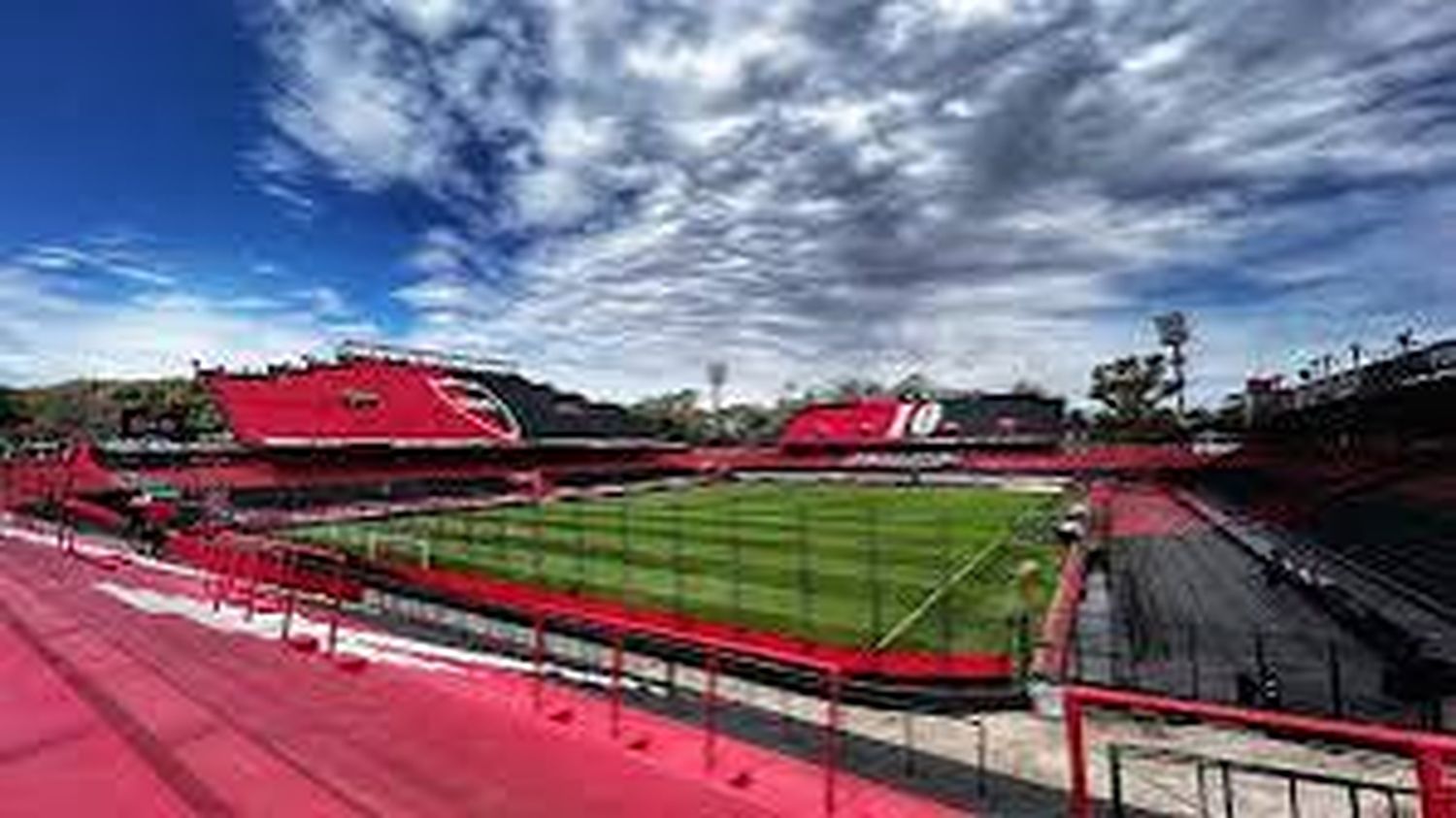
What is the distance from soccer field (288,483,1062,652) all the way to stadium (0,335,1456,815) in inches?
8.7

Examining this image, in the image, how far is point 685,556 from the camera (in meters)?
39.1

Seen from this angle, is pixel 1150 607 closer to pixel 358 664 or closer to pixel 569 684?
pixel 569 684

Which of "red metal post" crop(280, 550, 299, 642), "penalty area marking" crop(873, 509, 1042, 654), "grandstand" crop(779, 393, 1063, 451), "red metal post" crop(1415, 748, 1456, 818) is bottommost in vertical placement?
"penalty area marking" crop(873, 509, 1042, 654)

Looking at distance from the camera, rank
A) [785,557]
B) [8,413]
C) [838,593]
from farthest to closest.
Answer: [8,413]
[785,557]
[838,593]

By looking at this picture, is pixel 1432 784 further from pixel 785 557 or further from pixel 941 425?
pixel 941 425

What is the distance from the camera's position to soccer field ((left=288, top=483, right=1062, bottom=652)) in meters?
27.9

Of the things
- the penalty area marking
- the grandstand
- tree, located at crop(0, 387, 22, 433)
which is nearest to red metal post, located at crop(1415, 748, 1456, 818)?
the penalty area marking

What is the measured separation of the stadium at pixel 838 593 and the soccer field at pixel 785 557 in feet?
0.72

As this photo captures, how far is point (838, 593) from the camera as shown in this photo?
104 feet

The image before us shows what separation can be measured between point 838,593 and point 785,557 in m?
7.73

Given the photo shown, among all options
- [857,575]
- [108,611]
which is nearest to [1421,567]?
[857,575]

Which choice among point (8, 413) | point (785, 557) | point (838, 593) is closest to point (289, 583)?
point (838, 593)

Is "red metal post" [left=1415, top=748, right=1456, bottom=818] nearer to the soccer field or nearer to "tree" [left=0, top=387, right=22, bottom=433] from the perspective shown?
the soccer field

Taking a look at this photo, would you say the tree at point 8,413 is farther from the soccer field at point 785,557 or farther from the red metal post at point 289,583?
the red metal post at point 289,583
